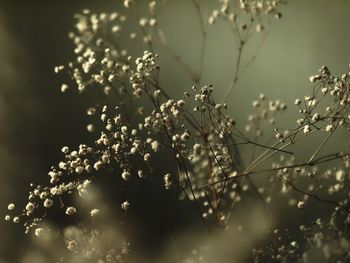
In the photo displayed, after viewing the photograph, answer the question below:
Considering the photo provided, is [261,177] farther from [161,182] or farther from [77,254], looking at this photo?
[77,254]

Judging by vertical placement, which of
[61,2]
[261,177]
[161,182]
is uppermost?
[61,2]

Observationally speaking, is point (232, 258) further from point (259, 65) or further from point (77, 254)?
point (259, 65)

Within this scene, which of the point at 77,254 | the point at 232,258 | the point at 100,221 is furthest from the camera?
the point at 100,221

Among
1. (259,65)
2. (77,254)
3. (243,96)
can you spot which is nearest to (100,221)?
(77,254)

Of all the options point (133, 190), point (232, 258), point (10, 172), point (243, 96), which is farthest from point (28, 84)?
point (232, 258)

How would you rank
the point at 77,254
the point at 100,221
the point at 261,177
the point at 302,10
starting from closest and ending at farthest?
the point at 77,254 → the point at 100,221 → the point at 261,177 → the point at 302,10

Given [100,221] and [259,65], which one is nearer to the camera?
[100,221]

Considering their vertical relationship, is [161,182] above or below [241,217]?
above
